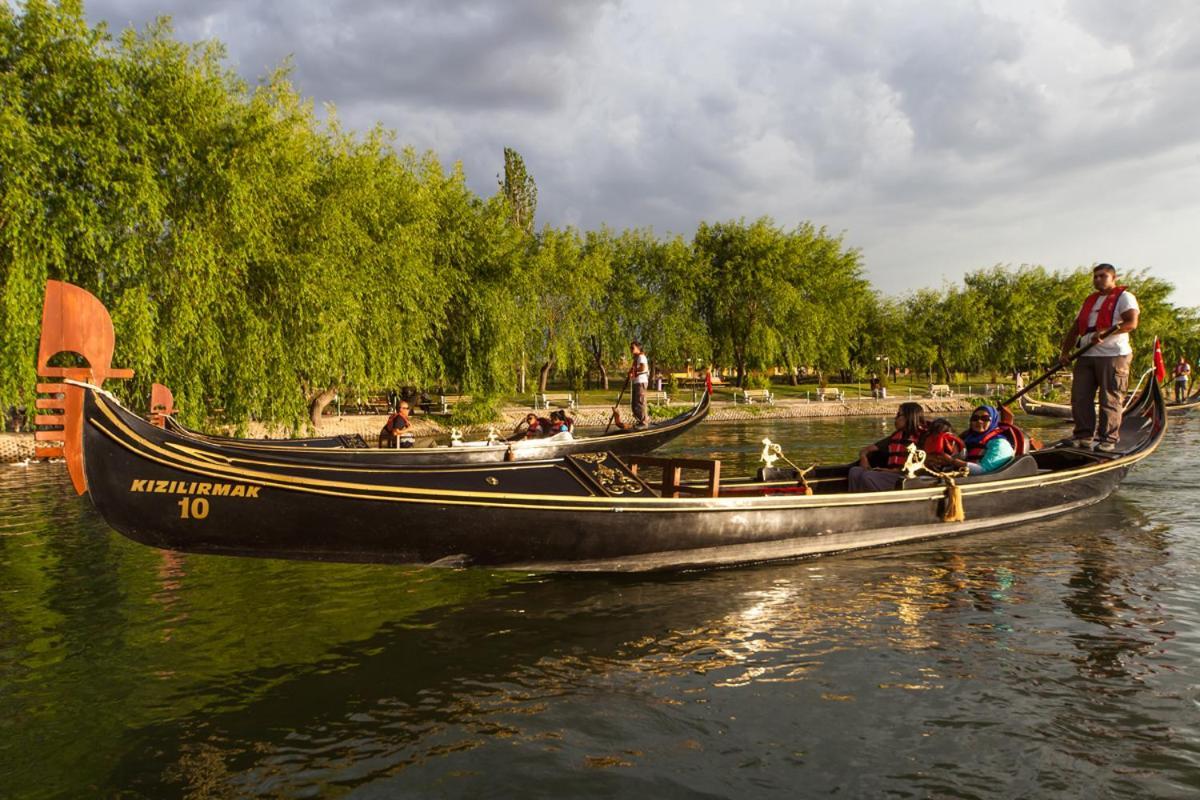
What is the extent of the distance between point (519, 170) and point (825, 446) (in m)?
36.9

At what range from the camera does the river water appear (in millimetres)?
3895

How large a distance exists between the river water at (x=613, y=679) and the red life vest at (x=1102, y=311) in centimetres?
277

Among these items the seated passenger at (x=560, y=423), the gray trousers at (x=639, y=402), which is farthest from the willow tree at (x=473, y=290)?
the seated passenger at (x=560, y=423)

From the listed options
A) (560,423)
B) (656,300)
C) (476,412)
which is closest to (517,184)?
(656,300)

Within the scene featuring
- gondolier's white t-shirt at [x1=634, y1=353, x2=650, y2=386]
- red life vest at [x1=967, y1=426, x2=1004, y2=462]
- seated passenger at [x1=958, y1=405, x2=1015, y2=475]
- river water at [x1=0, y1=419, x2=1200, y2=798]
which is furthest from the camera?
gondolier's white t-shirt at [x1=634, y1=353, x2=650, y2=386]

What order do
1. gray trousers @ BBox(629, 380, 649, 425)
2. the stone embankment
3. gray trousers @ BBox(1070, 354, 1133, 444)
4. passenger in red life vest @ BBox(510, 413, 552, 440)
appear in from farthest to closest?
the stone embankment < gray trousers @ BBox(629, 380, 649, 425) < passenger in red life vest @ BBox(510, 413, 552, 440) < gray trousers @ BBox(1070, 354, 1133, 444)

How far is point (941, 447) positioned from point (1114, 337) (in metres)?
2.68

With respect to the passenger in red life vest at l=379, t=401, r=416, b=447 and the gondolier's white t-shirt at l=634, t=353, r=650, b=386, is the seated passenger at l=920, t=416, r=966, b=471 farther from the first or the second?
the gondolier's white t-shirt at l=634, t=353, r=650, b=386

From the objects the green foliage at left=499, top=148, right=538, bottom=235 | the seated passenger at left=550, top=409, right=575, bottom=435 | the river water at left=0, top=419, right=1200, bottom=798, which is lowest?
the river water at left=0, top=419, right=1200, bottom=798

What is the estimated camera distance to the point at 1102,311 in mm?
9352

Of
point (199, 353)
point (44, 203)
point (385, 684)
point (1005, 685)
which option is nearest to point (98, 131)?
point (44, 203)

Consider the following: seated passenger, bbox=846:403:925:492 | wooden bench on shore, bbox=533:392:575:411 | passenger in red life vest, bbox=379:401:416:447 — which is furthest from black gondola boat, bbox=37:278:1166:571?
wooden bench on shore, bbox=533:392:575:411

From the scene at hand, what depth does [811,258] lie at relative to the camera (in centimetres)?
4656

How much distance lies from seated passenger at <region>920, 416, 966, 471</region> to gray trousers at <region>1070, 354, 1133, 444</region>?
221 cm
